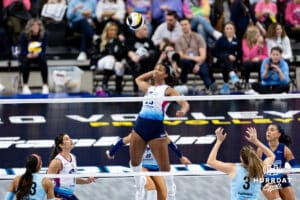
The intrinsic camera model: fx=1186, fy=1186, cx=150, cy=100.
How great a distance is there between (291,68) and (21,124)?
6.52m

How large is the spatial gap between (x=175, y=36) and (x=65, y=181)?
7.51m

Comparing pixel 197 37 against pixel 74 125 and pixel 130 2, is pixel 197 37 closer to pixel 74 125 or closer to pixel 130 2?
pixel 130 2

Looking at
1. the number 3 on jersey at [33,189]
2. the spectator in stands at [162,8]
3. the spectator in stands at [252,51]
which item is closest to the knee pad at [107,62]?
the spectator in stands at [162,8]

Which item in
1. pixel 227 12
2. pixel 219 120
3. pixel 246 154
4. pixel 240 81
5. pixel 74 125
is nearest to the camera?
pixel 246 154

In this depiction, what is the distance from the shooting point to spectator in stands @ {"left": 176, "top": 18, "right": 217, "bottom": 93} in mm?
21031

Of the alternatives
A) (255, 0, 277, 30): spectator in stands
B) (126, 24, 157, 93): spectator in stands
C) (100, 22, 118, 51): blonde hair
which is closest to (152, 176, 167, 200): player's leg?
(126, 24, 157, 93): spectator in stands

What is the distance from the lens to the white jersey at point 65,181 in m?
14.5

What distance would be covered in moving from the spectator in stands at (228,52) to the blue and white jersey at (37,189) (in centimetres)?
757

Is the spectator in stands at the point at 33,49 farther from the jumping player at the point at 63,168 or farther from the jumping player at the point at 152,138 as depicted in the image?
the jumping player at the point at 63,168

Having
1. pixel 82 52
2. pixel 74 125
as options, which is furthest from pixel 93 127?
pixel 82 52

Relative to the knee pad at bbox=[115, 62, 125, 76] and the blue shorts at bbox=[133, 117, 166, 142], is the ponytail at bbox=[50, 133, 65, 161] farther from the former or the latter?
the knee pad at bbox=[115, 62, 125, 76]

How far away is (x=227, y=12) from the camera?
23.0 m

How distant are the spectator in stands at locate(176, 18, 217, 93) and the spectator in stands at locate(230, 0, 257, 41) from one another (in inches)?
54.8

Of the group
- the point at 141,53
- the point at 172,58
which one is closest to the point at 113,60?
the point at 141,53
